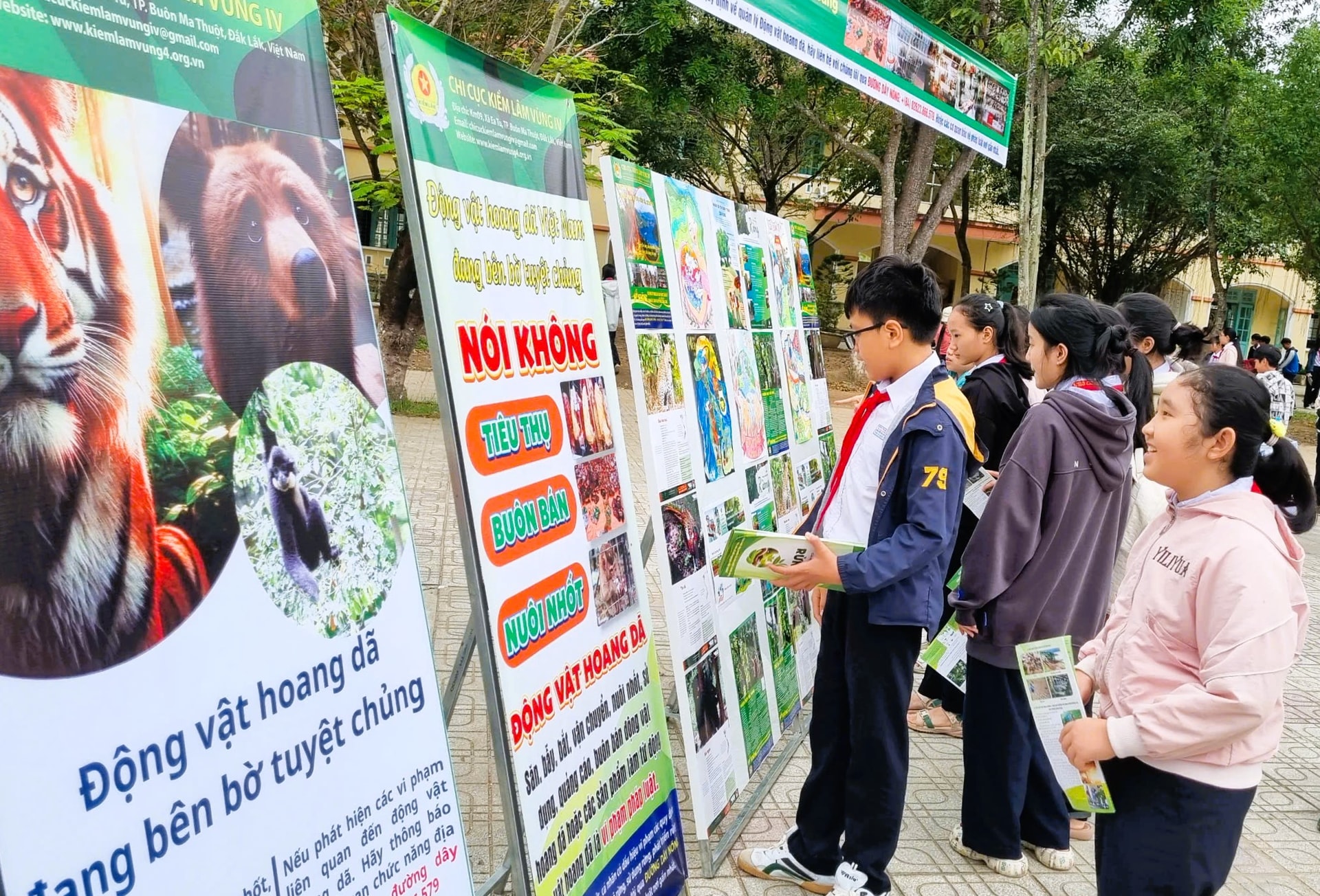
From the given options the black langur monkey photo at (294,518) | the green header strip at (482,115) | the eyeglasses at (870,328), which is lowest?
the black langur monkey photo at (294,518)

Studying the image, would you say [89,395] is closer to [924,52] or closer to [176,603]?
[176,603]

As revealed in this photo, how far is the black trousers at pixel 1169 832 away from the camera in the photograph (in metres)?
2.12

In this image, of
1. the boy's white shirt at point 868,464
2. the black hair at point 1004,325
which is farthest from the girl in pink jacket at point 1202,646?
the black hair at point 1004,325

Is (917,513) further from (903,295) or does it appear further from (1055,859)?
(1055,859)

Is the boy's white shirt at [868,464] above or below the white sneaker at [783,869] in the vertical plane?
above

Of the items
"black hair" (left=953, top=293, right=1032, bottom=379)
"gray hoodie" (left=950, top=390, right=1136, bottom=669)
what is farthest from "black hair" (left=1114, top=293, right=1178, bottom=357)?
"gray hoodie" (left=950, top=390, right=1136, bottom=669)

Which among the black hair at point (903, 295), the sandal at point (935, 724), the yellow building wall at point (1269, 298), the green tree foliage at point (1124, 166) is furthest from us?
the yellow building wall at point (1269, 298)

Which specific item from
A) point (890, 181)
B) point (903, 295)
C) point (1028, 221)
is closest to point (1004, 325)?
point (903, 295)

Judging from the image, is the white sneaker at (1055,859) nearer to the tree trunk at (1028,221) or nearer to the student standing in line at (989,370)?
the student standing in line at (989,370)

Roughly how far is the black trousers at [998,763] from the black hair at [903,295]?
1189mm

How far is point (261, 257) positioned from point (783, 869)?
2.52 m

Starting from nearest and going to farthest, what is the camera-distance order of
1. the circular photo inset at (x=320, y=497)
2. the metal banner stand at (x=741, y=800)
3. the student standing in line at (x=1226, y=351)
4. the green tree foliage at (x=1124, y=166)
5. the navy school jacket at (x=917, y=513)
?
the circular photo inset at (x=320, y=497) → the metal banner stand at (x=741, y=800) → the navy school jacket at (x=917, y=513) → the student standing in line at (x=1226, y=351) → the green tree foliage at (x=1124, y=166)

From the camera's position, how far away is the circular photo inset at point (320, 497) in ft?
5.12

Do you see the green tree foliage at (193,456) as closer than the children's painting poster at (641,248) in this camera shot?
Yes
